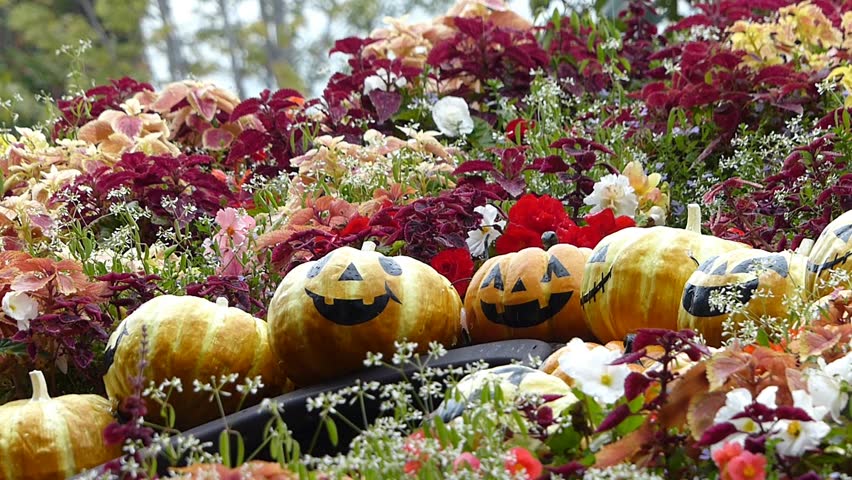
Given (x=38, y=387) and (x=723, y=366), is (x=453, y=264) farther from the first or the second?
(x=723, y=366)

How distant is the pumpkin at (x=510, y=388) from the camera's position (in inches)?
76.2

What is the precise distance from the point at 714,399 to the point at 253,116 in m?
3.57

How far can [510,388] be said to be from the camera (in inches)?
79.2

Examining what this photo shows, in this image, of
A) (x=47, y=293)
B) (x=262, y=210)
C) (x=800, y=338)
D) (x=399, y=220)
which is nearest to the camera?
(x=800, y=338)

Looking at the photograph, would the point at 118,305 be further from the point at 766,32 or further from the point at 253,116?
the point at 766,32

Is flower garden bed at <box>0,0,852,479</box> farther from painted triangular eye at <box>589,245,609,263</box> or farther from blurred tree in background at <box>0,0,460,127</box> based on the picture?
blurred tree in background at <box>0,0,460,127</box>

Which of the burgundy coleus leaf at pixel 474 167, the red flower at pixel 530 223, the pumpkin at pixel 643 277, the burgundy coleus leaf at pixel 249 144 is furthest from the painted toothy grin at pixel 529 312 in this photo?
the burgundy coleus leaf at pixel 249 144

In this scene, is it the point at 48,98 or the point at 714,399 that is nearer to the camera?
the point at 714,399

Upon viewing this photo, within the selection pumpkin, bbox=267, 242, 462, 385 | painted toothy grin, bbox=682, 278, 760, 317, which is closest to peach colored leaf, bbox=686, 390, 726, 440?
painted toothy grin, bbox=682, 278, 760, 317

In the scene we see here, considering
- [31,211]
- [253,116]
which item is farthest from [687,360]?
[253,116]

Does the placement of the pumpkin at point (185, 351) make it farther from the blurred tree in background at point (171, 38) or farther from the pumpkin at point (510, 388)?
the blurred tree in background at point (171, 38)

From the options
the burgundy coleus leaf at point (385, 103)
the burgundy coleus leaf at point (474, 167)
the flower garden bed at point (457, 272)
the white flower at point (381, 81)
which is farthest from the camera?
the white flower at point (381, 81)

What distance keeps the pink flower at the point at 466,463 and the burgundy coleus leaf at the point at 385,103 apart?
9.97 feet

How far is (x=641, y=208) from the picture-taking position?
343 centimetres
